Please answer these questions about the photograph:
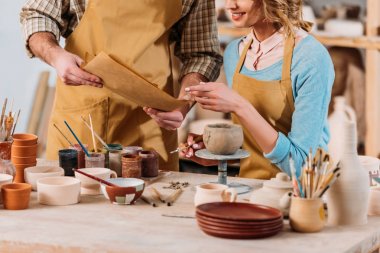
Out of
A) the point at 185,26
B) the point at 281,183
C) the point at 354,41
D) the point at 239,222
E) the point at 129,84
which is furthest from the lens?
the point at 354,41

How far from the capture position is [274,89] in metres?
3.25

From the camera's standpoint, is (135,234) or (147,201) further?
(147,201)

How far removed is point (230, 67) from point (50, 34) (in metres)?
0.83

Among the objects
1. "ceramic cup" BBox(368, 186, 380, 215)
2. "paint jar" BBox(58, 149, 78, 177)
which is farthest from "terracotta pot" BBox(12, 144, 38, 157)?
"ceramic cup" BBox(368, 186, 380, 215)

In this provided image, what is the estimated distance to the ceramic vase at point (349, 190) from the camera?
8.36 feet

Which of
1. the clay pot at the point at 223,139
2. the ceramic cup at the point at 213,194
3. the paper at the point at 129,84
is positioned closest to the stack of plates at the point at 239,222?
the ceramic cup at the point at 213,194

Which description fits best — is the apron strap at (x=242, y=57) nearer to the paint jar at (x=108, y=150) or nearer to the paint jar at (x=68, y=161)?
the paint jar at (x=108, y=150)

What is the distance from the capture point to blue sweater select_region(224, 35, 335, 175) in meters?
3.10

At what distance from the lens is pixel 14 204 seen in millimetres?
2734

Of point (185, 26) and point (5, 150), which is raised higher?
point (185, 26)

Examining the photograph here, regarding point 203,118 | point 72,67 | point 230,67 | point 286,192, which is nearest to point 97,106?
point 72,67

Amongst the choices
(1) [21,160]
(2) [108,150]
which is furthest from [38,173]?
(2) [108,150]

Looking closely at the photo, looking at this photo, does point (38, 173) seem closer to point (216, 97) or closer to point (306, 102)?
point (216, 97)

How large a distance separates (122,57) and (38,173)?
78 centimetres
